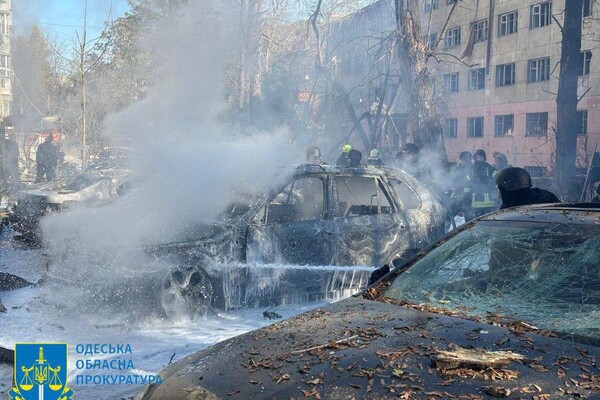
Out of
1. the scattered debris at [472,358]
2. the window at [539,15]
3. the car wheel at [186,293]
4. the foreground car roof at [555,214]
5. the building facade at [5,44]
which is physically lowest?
the car wheel at [186,293]

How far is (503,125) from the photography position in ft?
116

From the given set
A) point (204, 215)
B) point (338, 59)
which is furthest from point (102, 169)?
point (338, 59)

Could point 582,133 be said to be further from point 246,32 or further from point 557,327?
point 557,327

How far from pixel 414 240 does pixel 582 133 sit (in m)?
25.3

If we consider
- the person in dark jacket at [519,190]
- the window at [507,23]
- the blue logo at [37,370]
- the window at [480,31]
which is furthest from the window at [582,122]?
the blue logo at [37,370]

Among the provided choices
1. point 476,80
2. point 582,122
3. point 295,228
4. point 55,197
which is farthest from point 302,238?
point 476,80

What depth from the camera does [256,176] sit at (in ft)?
21.8

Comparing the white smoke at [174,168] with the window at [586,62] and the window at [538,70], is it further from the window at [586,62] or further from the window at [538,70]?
the window at [538,70]

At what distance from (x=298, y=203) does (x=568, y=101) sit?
8770 millimetres

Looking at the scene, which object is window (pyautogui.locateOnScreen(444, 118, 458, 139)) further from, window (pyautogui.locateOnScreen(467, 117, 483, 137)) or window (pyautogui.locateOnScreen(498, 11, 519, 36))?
window (pyautogui.locateOnScreen(498, 11, 519, 36))

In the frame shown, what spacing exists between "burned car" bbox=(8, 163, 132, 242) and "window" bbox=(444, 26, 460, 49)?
29.8 m

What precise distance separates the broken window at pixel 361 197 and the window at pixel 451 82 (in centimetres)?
3296

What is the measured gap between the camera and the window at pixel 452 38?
38125 millimetres

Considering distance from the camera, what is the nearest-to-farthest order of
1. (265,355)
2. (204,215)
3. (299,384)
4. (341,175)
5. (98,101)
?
1. (299,384)
2. (265,355)
3. (204,215)
4. (341,175)
5. (98,101)
